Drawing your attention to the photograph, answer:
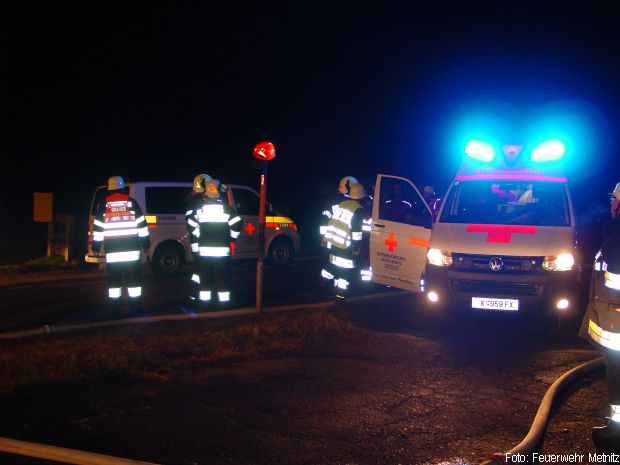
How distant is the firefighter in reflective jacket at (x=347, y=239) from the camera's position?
376 inches

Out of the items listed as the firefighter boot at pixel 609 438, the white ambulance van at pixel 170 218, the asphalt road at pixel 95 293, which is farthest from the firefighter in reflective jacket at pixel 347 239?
the firefighter boot at pixel 609 438

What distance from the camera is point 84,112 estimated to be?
35.1 meters

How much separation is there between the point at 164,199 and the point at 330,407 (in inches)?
330

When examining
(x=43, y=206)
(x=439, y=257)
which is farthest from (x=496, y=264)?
(x=43, y=206)

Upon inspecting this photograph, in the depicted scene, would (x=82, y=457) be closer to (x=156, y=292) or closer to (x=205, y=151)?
(x=156, y=292)

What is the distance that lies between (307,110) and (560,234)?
1200 inches

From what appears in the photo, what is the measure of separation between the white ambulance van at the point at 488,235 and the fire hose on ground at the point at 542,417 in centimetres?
172

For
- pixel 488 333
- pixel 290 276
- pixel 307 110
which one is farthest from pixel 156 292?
pixel 307 110

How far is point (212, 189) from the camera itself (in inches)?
368

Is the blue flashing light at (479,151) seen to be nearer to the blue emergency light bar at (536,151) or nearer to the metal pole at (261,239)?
the blue emergency light bar at (536,151)

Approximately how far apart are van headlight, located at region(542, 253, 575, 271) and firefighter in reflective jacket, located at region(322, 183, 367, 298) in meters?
2.60

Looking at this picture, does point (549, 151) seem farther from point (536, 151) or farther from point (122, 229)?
point (122, 229)

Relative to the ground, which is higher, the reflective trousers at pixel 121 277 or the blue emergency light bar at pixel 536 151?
the blue emergency light bar at pixel 536 151

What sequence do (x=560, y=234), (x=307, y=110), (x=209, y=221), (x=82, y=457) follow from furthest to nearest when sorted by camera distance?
(x=307, y=110)
(x=209, y=221)
(x=560, y=234)
(x=82, y=457)
